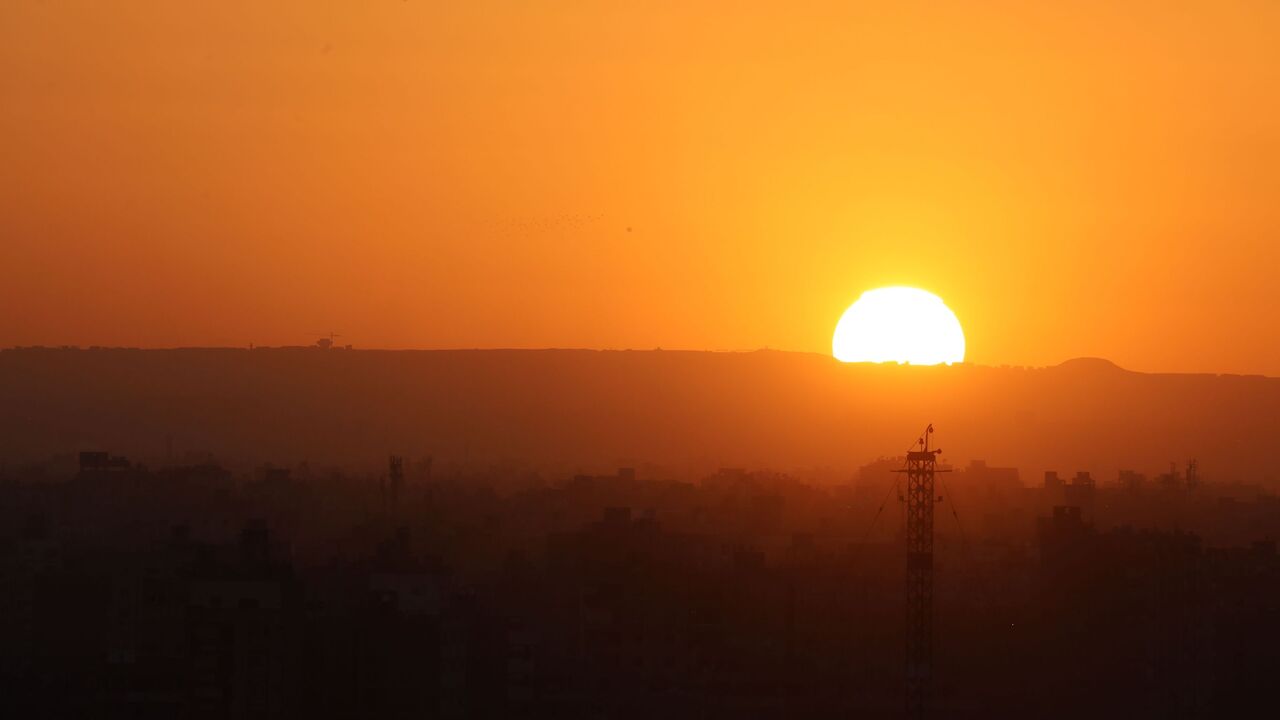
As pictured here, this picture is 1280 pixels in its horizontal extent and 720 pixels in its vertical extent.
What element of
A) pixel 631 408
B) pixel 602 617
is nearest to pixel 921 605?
pixel 602 617

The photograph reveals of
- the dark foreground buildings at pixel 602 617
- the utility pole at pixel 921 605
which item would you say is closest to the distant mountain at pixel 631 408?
the dark foreground buildings at pixel 602 617

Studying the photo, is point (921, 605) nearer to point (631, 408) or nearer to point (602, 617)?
point (602, 617)

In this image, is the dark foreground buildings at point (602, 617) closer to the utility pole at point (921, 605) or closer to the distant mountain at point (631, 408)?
the utility pole at point (921, 605)

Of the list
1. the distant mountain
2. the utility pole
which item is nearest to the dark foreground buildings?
the utility pole

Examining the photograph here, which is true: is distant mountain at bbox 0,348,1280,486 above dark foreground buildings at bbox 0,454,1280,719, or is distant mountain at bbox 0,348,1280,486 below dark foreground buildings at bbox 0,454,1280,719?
above

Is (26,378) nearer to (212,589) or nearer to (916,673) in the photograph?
(212,589)

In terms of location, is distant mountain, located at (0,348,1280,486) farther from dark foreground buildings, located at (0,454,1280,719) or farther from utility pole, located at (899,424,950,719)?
utility pole, located at (899,424,950,719)

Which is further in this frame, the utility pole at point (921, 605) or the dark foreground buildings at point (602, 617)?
the utility pole at point (921, 605)
